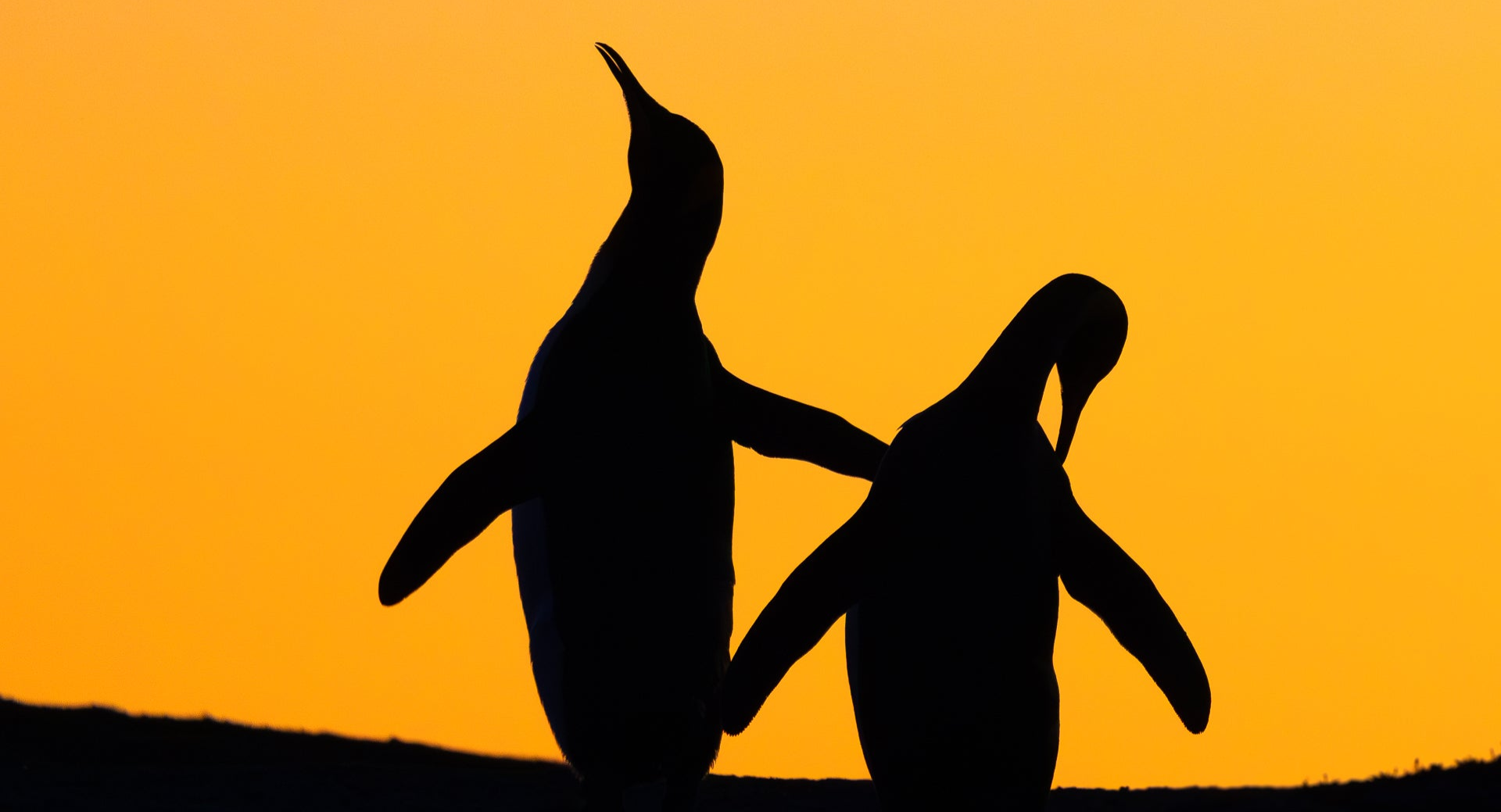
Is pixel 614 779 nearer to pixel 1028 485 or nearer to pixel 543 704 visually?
pixel 543 704

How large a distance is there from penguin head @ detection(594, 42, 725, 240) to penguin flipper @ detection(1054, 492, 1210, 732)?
5.84 feet

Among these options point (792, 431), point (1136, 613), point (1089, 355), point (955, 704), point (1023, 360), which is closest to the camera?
point (955, 704)

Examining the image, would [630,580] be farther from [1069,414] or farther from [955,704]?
[1069,414]

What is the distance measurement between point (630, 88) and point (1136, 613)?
2.77 m

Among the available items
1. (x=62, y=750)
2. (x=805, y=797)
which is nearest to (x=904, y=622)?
(x=805, y=797)

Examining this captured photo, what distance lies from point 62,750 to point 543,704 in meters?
5.70

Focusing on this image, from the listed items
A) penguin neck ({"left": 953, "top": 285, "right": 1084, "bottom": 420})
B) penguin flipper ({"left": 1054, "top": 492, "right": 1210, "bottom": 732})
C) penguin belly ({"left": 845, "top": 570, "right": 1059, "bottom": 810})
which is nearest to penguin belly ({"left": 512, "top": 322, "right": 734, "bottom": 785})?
penguin belly ({"left": 845, "top": 570, "right": 1059, "bottom": 810})

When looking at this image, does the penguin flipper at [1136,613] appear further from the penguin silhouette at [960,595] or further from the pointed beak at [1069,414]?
the pointed beak at [1069,414]

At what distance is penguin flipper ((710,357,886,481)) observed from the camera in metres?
7.23

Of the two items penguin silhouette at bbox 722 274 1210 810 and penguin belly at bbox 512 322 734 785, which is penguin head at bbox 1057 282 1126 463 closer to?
penguin silhouette at bbox 722 274 1210 810

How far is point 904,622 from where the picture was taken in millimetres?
6234

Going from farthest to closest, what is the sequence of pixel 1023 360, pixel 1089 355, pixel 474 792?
pixel 474 792 → pixel 1089 355 → pixel 1023 360

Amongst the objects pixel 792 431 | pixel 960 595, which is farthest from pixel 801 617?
pixel 792 431

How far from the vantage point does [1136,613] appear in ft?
22.2
